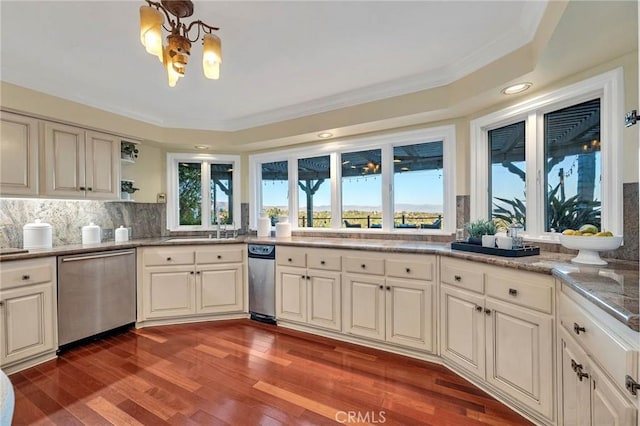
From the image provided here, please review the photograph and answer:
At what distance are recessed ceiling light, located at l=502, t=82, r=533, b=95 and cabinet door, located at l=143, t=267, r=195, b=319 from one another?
132 inches

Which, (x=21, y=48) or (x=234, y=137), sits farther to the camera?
(x=234, y=137)

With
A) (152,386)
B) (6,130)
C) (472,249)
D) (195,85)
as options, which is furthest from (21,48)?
(472,249)

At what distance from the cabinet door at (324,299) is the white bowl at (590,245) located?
5.58ft

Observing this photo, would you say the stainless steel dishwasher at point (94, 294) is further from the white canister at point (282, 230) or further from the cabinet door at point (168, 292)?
the white canister at point (282, 230)

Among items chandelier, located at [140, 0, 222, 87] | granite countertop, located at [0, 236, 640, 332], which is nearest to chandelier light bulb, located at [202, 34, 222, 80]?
chandelier, located at [140, 0, 222, 87]

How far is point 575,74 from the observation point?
1884mm

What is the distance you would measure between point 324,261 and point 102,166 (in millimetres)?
2538

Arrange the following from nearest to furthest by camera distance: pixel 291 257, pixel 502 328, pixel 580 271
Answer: pixel 580 271
pixel 502 328
pixel 291 257

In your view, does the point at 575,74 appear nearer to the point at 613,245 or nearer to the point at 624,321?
the point at 613,245

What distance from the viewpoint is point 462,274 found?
6.70 ft

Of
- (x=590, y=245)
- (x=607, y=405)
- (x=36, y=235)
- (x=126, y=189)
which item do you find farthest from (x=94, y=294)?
(x=590, y=245)

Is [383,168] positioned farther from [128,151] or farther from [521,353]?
[128,151]

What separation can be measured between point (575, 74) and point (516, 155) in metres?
0.65

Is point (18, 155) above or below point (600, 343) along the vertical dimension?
above
